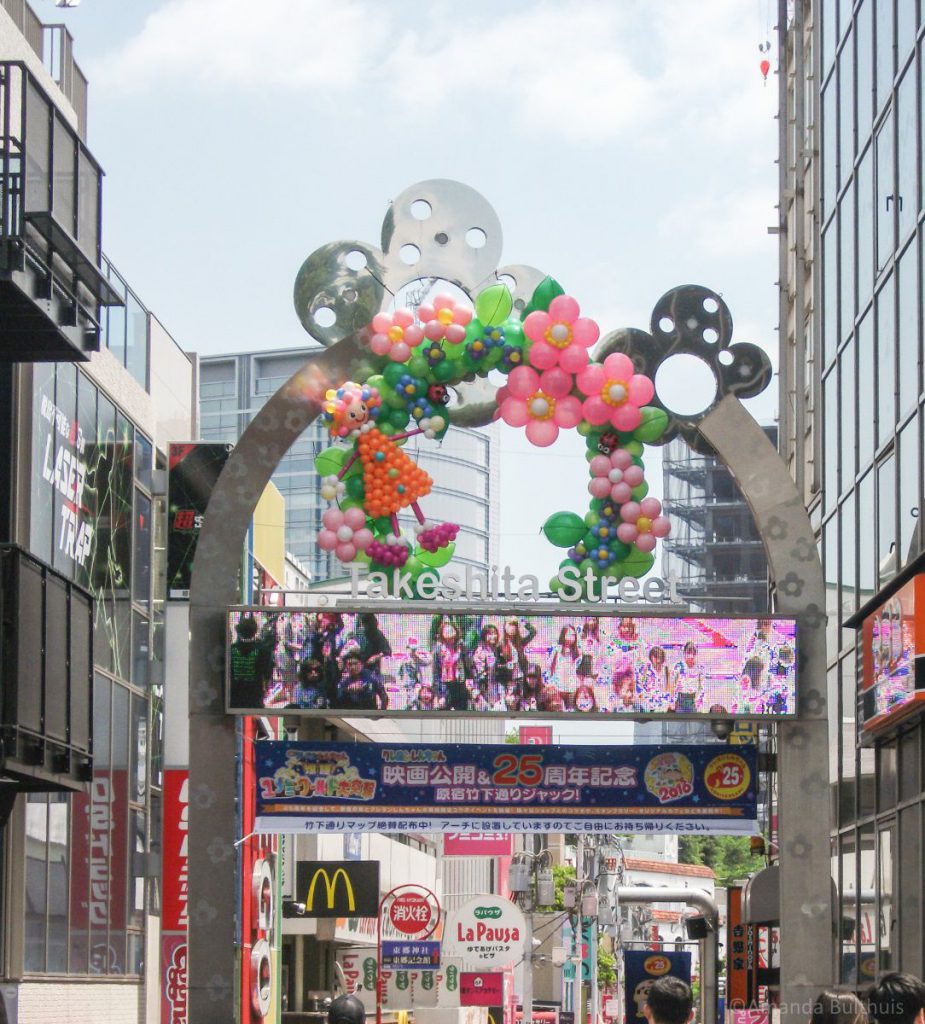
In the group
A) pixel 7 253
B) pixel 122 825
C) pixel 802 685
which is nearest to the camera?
pixel 7 253

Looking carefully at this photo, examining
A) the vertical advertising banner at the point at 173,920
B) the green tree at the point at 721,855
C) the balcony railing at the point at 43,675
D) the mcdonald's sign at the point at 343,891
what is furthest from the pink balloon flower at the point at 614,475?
the green tree at the point at 721,855

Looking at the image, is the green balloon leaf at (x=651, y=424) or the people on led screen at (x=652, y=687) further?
the green balloon leaf at (x=651, y=424)

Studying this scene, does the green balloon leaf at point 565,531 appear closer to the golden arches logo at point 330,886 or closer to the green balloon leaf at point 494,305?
the green balloon leaf at point 494,305

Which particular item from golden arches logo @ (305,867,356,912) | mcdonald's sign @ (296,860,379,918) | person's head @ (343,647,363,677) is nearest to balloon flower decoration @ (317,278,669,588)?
person's head @ (343,647,363,677)

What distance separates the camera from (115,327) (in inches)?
1153

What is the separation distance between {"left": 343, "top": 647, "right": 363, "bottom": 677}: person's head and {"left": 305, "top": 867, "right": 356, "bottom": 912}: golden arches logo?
14594 mm

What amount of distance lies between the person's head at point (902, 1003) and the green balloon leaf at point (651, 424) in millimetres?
12814

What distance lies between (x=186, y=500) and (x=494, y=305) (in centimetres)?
1097

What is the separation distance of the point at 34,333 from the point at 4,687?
3.64m

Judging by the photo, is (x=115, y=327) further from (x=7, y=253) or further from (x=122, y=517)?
(x=7, y=253)

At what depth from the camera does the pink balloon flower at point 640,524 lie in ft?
65.5

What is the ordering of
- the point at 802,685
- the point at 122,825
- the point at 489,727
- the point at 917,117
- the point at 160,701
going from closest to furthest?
the point at 802,685
the point at 917,117
the point at 122,825
the point at 160,701
the point at 489,727

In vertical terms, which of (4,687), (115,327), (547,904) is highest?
(115,327)

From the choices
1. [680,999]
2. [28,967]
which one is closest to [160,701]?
[28,967]
